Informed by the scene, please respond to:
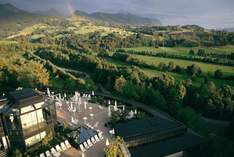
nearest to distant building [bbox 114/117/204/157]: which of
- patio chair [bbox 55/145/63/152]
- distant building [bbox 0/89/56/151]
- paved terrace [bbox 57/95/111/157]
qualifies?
paved terrace [bbox 57/95/111/157]

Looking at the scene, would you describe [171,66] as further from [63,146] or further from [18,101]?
[18,101]

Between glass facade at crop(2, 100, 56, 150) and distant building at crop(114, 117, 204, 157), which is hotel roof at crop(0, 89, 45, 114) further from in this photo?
distant building at crop(114, 117, 204, 157)

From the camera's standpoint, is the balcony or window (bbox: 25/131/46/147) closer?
the balcony

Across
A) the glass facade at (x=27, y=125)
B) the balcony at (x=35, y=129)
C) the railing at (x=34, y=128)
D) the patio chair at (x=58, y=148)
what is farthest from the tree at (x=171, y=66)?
the patio chair at (x=58, y=148)

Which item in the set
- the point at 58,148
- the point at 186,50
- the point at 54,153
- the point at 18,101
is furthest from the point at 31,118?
the point at 186,50

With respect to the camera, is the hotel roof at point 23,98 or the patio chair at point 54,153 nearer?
the patio chair at point 54,153

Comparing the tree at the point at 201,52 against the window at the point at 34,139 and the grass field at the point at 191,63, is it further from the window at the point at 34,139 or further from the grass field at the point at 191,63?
the window at the point at 34,139
